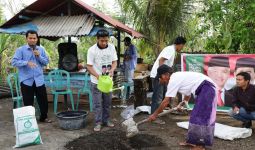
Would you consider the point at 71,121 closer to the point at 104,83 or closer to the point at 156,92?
the point at 104,83

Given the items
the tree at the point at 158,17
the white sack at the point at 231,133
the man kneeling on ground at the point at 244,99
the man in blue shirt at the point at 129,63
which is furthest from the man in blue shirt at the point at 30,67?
the tree at the point at 158,17

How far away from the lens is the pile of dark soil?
529 cm

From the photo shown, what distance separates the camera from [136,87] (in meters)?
8.57

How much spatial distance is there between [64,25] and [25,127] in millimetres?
4057

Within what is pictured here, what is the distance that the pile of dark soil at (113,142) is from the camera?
17.4ft

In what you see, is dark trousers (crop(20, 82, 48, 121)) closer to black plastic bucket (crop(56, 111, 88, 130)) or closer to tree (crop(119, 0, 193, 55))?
black plastic bucket (crop(56, 111, 88, 130))

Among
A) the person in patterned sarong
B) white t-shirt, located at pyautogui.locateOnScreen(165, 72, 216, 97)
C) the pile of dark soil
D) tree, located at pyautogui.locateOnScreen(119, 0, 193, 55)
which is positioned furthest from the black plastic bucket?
tree, located at pyautogui.locateOnScreen(119, 0, 193, 55)

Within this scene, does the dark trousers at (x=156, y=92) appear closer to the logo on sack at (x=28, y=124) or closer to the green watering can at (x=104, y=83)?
the green watering can at (x=104, y=83)

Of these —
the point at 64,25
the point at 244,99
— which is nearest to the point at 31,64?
the point at 64,25

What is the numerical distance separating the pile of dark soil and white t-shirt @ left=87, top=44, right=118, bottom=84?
1103 mm

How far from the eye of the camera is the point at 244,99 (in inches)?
241

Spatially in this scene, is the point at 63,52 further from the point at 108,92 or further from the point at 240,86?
the point at 240,86

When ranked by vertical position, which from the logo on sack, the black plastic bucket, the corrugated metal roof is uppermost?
the corrugated metal roof

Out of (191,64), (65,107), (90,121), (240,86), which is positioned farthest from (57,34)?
(240,86)
